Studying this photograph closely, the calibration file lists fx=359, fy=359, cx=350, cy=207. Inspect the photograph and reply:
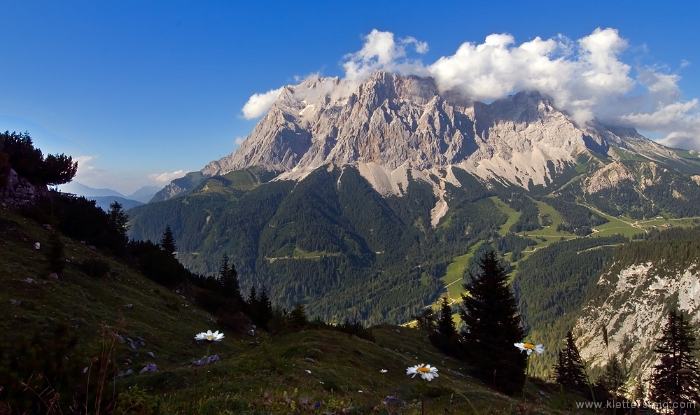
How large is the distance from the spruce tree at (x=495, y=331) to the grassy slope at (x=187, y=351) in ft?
15.1

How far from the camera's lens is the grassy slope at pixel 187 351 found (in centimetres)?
1128

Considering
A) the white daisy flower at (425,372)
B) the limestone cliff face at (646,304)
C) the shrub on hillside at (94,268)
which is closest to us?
the white daisy flower at (425,372)

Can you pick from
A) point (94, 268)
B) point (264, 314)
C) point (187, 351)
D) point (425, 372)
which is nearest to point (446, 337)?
point (264, 314)

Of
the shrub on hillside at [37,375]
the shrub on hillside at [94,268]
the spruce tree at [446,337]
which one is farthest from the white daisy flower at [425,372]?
the spruce tree at [446,337]

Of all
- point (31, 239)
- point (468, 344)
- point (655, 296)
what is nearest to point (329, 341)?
point (468, 344)

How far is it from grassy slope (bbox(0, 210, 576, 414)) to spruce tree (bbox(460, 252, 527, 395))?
15.1 feet

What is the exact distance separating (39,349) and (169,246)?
72.4m

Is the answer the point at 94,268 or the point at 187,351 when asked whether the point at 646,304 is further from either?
the point at 94,268

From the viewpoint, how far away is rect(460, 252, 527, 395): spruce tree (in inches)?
1277

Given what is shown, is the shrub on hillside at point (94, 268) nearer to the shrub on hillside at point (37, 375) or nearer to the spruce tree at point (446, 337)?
the shrub on hillside at point (37, 375)

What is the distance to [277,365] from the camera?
53.5 feet

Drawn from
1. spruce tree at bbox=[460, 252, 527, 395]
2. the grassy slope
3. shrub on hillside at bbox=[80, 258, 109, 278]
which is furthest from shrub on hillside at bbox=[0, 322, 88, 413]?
spruce tree at bbox=[460, 252, 527, 395]

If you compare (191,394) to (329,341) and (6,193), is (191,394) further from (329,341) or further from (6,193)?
(6,193)

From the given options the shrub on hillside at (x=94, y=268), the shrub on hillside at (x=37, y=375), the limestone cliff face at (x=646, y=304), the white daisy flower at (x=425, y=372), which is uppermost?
the white daisy flower at (x=425, y=372)
